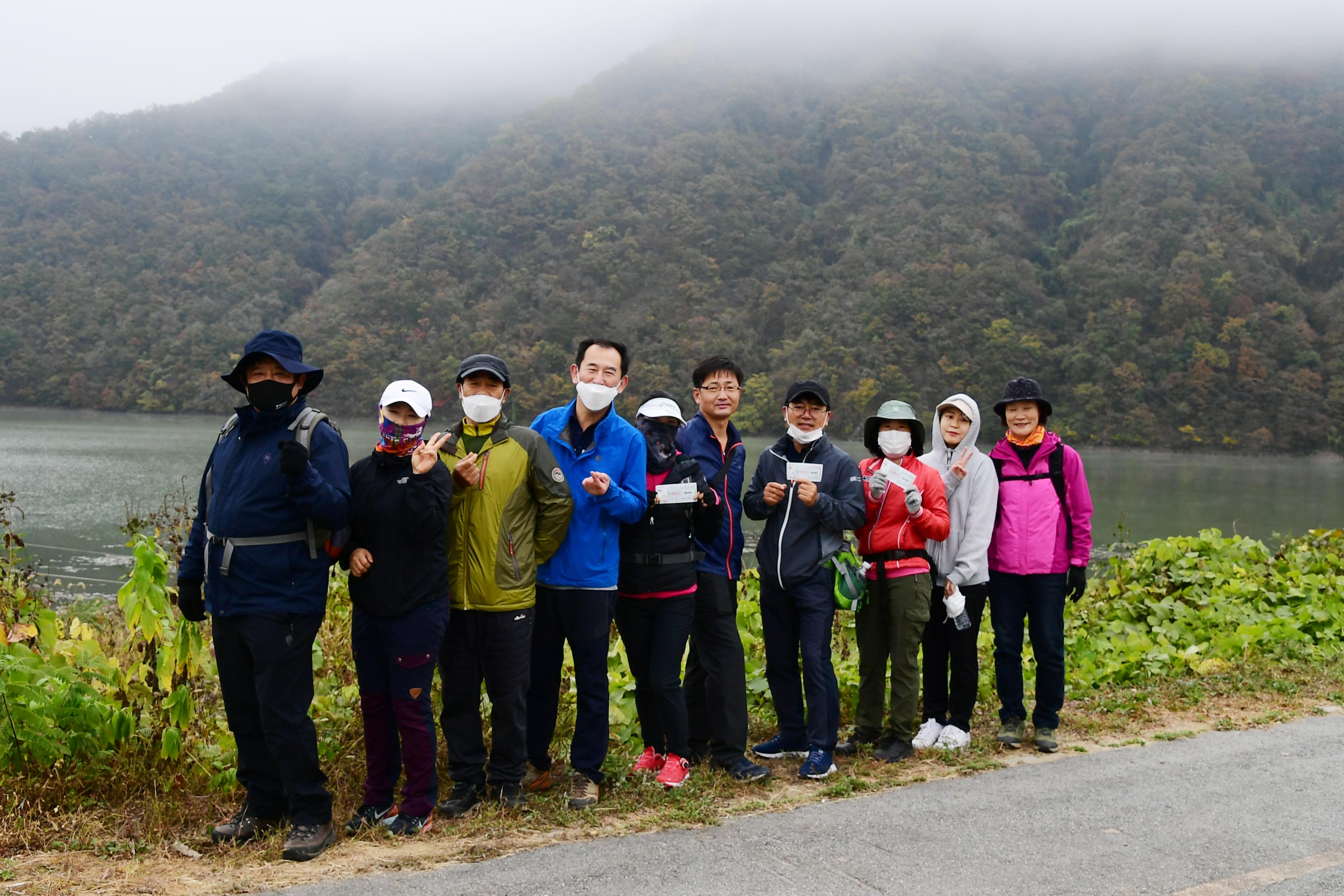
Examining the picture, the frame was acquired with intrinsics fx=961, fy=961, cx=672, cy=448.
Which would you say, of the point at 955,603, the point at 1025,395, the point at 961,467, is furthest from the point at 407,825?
the point at 1025,395

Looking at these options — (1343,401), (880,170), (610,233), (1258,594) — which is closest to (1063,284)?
(1343,401)

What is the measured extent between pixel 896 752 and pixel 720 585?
45.3 inches

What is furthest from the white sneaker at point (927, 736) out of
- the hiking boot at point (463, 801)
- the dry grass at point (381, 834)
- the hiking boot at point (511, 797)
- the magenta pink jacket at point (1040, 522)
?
the hiking boot at point (463, 801)

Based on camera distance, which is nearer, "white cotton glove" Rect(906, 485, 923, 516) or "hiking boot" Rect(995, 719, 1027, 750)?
"white cotton glove" Rect(906, 485, 923, 516)

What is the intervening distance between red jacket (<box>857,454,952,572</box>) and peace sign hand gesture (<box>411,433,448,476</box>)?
2022 mm

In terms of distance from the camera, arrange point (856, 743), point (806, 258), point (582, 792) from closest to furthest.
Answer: point (582, 792) < point (856, 743) < point (806, 258)

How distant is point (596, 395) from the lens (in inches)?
151

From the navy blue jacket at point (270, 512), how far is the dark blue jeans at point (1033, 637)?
3.13 meters

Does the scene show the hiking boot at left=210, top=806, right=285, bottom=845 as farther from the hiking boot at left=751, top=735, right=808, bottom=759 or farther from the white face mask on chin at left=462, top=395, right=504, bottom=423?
the hiking boot at left=751, top=735, right=808, bottom=759

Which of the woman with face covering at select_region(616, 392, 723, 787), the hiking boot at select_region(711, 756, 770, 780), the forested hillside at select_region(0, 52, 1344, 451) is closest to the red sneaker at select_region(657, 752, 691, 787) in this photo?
the woman with face covering at select_region(616, 392, 723, 787)

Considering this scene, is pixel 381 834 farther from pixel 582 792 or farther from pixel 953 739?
pixel 953 739

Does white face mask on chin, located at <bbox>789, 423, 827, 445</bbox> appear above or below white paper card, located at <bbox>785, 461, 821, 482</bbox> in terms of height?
above

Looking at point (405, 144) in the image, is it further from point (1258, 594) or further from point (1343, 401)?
point (1258, 594)

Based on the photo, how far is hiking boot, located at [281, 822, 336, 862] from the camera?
3.15 meters
